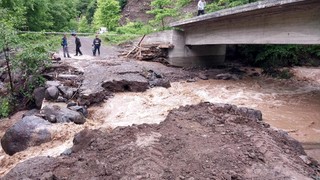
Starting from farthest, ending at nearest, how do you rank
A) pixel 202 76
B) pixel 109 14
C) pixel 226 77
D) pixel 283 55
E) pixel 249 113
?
pixel 109 14 < pixel 283 55 < pixel 202 76 < pixel 226 77 < pixel 249 113

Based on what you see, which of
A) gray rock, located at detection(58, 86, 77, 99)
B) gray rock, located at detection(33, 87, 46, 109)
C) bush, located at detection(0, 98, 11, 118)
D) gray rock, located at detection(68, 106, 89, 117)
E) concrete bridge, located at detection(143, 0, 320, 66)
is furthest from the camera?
gray rock, located at detection(33, 87, 46, 109)

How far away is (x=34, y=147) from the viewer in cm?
848

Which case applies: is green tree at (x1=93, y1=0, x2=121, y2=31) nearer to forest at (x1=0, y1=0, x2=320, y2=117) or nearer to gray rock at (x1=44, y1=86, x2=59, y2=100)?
forest at (x1=0, y1=0, x2=320, y2=117)

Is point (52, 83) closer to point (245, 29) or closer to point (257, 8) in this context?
point (257, 8)

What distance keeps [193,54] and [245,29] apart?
5.71 m

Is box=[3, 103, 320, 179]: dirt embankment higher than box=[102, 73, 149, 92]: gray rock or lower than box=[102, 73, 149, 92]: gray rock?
lower

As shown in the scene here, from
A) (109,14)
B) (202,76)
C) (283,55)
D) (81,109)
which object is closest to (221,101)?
(202,76)

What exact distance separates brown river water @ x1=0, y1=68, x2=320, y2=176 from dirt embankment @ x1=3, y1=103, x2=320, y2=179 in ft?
4.22

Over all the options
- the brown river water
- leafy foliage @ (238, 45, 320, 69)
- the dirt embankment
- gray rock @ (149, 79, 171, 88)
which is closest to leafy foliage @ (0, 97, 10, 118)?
the brown river water

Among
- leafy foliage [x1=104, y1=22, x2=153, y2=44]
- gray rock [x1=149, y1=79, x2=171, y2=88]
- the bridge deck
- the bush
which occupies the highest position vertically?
the bridge deck

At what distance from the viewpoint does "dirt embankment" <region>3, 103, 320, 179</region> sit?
5723 millimetres

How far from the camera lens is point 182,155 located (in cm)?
640

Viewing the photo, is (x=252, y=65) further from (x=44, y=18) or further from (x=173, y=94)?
(x=44, y=18)

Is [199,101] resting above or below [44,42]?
below
